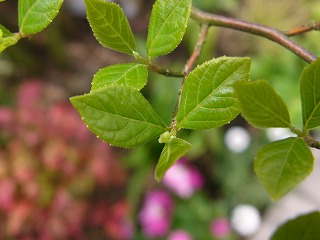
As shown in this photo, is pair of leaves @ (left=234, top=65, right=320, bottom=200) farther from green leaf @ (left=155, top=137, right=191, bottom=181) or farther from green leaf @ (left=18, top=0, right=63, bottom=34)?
green leaf @ (left=18, top=0, right=63, bottom=34)

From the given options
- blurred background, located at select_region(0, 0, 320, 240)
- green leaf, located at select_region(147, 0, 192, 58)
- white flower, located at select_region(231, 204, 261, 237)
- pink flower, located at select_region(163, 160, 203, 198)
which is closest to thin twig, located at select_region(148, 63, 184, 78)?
green leaf, located at select_region(147, 0, 192, 58)

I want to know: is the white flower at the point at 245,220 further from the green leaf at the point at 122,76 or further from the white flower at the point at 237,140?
the green leaf at the point at 122,76

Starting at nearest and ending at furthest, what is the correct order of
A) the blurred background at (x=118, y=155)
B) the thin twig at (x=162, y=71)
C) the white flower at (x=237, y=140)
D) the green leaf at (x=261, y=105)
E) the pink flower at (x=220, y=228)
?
1. the green leaf at (x=261, y=105)
2. the thin twig at (x=162, y=71)
3. the blurred background at (x=118, y=155)
4. the pink flower at (x=220, y=228)
5. the white flower at (x=237, y=140)

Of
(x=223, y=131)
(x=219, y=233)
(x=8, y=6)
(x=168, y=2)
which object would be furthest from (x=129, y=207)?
(x=168, y=2)

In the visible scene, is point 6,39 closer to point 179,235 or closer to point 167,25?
point 167,25

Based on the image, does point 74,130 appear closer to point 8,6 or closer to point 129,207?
point 129,207

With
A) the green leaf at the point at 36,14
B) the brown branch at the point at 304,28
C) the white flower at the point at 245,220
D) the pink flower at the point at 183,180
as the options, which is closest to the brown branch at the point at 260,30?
the brown branch at the point at 304,28

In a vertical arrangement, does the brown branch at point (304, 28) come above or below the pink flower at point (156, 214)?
above
